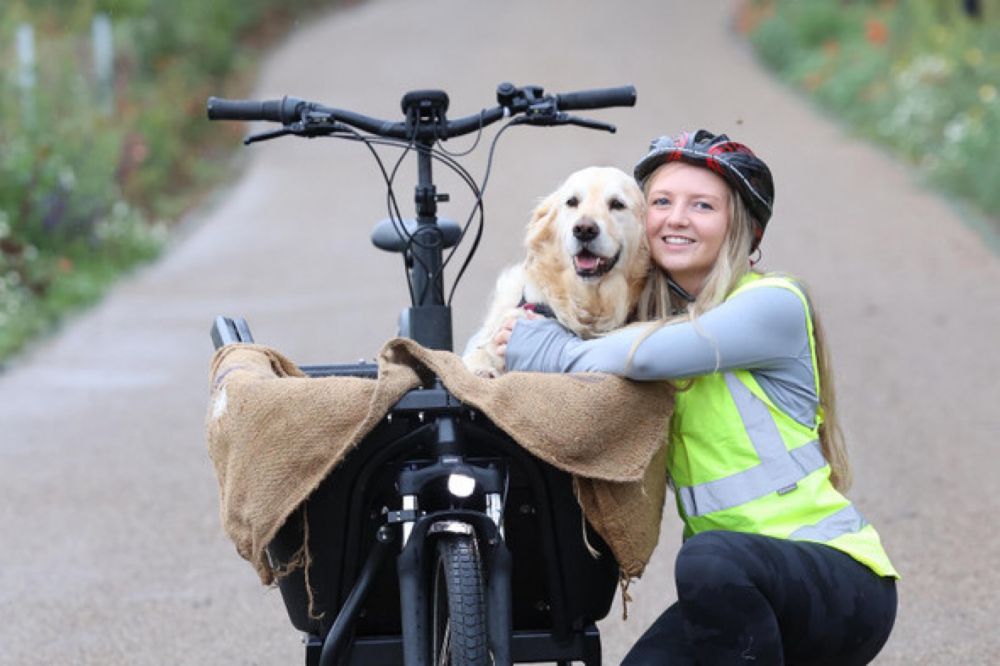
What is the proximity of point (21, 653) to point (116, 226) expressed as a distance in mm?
8341

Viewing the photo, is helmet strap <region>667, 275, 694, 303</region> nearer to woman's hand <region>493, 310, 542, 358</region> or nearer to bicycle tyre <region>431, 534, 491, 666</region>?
woman's hand <region>493, 310, 542, 358</region>

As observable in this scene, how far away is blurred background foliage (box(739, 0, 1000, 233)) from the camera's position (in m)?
14.7

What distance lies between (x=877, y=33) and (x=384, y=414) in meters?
19.2

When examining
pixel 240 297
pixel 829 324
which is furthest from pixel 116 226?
pixel 829 324

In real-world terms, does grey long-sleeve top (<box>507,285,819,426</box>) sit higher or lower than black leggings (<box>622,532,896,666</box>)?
higher

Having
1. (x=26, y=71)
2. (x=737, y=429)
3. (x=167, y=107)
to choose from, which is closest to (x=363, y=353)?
(x=26, y=71)

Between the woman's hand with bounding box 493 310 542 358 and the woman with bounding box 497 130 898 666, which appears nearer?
the woman with bounding box 497 130 898 666

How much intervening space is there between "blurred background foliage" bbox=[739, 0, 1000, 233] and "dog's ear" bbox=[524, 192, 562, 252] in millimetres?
10492

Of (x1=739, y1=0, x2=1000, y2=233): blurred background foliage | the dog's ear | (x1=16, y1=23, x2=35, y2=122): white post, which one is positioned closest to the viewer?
the dog's ear

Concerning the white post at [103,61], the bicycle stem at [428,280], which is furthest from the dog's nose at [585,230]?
the white post at [103,61]

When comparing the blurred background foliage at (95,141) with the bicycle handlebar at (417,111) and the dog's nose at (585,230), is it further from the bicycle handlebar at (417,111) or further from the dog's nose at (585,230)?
the dog's nose at (585,230)

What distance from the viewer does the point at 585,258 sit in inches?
137

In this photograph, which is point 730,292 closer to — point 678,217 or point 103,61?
point 678,217

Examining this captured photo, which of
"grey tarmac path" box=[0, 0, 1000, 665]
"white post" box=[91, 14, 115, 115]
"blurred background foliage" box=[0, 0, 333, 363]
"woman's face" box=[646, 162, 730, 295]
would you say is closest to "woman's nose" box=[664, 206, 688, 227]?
"woman's face" box=[646, 162, 730, 295]
